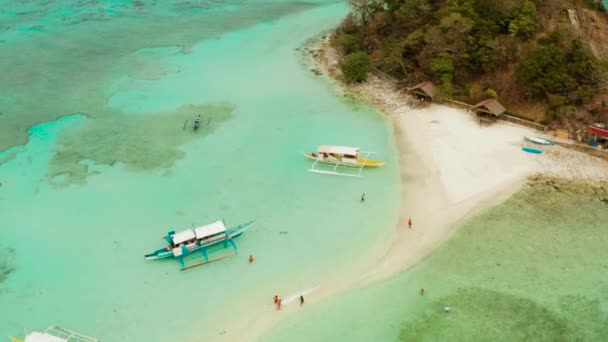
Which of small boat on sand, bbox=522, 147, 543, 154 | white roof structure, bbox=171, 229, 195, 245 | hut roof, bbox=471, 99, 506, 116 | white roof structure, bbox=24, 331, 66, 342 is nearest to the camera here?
white roof structure, bbox=24, 331, 66, 342

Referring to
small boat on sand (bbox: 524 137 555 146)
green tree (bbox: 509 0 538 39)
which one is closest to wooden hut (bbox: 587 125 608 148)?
small boat on sand (bbox: 524 137 555 146)

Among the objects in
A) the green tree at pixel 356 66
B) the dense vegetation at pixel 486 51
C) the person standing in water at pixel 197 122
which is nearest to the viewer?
the dense vegetation at pixel 486 51

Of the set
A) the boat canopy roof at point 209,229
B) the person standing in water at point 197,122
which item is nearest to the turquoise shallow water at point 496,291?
the boat canopy roof at point 209,229

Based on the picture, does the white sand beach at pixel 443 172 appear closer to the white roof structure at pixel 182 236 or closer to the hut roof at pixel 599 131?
the hut roof at pixel 599 131

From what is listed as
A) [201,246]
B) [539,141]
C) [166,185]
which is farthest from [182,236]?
[539,141]

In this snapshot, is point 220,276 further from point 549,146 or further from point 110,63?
point 110,63

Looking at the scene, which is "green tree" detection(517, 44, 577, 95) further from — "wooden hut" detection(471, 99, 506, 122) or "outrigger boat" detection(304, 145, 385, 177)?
"outrigger boat" detection(304, 145, 385, 177)

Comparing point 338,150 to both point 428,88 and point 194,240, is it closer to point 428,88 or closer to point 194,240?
point 194,240
